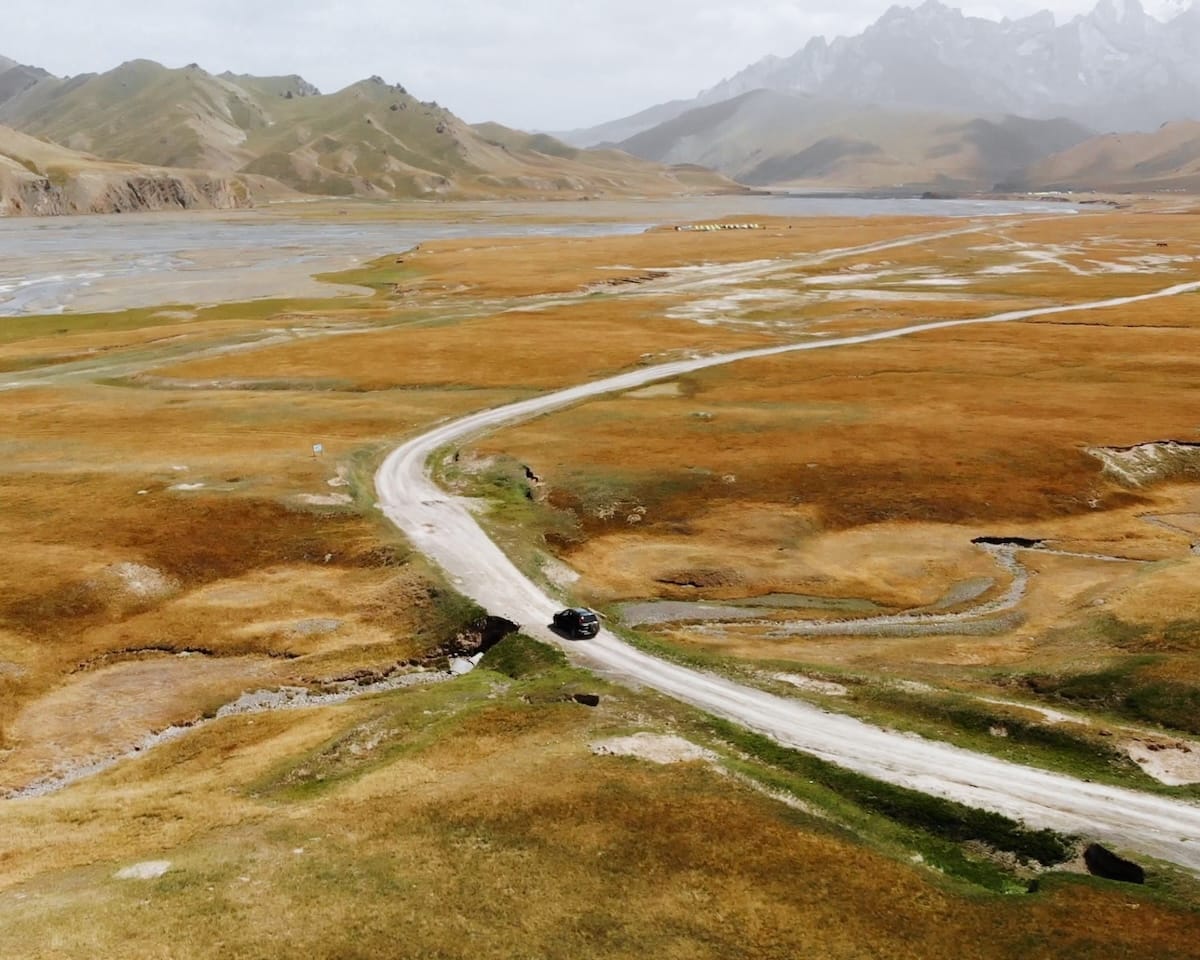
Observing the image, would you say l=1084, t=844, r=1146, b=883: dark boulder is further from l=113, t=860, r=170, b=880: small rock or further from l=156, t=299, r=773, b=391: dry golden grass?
l=156, t=299, r=773, b=391: dry golden grass

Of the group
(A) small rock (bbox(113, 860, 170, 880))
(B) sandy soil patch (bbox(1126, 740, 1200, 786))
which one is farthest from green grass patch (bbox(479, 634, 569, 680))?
(B) sandy soil patch (bbox(1126, 740, 1200, 786))

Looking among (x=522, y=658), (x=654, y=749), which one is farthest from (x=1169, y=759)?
(x=522, y=658)

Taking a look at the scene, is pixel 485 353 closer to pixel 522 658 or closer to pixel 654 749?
pixel 522 658

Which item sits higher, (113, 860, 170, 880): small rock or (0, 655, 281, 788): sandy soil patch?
(113, 860, 170, 880): small rock

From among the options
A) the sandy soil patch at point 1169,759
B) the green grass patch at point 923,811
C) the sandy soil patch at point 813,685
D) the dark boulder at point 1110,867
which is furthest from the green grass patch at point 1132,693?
the green grass patch at point 923,811

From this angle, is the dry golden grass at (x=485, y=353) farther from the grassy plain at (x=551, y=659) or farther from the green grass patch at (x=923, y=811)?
the green grass patch at (x=923, y=811)

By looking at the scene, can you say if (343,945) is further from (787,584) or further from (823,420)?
(823,420)

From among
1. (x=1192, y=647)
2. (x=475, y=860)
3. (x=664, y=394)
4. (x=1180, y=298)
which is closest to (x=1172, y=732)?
(x=1192, y=647)
